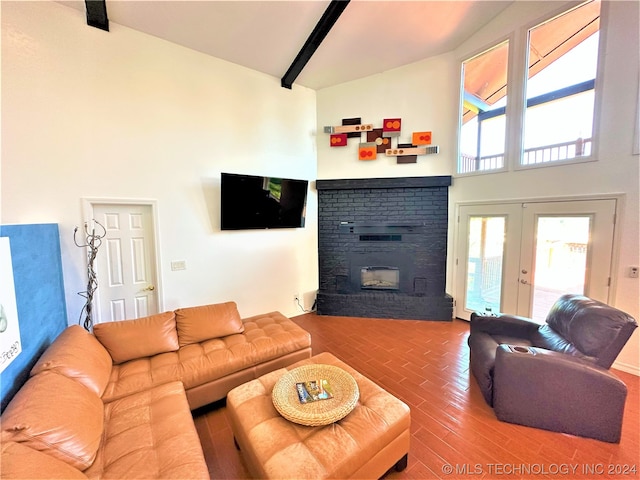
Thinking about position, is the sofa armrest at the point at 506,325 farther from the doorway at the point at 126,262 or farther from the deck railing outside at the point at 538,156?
the doorway at the point at 126,262

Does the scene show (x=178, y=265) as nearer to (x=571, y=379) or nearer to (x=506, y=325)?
(x=506, y=325)

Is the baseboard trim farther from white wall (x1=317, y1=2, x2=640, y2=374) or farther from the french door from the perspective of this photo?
the french door

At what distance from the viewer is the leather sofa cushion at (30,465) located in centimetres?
101

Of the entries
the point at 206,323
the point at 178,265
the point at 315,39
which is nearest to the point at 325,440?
the point at 206,323

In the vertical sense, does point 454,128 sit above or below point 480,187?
above

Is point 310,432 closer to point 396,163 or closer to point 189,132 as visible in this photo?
point 189,132

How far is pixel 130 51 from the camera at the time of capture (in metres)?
A: 2.96

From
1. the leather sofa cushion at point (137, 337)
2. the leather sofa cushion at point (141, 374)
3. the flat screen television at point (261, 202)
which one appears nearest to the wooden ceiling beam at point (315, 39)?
the flat screen television at point (261, 202)

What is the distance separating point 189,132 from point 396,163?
320 cm

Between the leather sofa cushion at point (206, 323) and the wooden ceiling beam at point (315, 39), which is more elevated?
the wooden ceiling beam at point (315, 39)

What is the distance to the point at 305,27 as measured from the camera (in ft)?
10.6

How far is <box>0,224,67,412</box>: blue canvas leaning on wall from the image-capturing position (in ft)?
5.64

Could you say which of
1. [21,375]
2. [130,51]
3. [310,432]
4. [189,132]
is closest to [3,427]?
[21,375]

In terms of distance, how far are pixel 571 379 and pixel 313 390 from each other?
1896 millimetres
